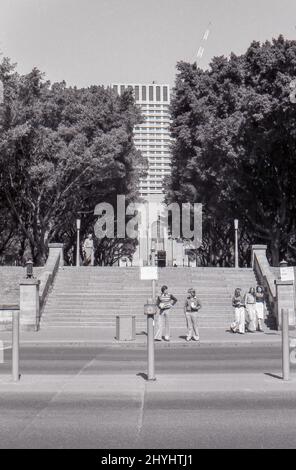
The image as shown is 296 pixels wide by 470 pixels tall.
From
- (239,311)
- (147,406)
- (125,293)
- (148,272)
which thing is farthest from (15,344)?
(125,293)

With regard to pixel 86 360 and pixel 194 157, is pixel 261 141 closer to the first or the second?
pixel 194 157

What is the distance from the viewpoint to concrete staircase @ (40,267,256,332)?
83.8 ft

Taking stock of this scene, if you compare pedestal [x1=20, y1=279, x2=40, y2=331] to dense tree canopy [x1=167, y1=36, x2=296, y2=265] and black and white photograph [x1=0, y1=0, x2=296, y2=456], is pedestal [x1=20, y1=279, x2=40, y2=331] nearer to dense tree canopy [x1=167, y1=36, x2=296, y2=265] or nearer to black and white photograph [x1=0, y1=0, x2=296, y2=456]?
black and white photograph [x1=0, y1=0, x2=296, y2=456]

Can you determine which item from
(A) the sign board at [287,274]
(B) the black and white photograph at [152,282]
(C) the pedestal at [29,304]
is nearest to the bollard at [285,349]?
(B) the black and white photograph at [152,282]

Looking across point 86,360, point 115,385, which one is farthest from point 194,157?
point 115,385

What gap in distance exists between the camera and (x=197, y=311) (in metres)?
21.0

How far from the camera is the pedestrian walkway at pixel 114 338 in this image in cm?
1867

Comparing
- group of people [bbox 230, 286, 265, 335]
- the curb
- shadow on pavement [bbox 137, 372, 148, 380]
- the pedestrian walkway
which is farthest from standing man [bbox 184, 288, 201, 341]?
shadow on pavement [bbox 137, 372, 148, 380]

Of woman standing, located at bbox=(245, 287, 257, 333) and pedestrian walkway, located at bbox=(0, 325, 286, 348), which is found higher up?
woman standing, located at bbox=(245, 287, 257, 333)

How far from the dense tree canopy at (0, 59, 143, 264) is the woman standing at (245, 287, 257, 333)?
14781mm

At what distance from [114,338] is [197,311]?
117 inches

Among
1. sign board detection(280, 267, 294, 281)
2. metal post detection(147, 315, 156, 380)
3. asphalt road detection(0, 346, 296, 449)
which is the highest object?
sign board detection(280, 267, 294, 281)

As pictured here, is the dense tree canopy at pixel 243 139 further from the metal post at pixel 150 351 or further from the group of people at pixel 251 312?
the metal post at pixel 150 351

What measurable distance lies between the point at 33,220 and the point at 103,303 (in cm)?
1364
